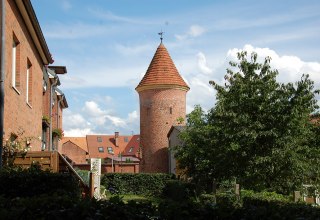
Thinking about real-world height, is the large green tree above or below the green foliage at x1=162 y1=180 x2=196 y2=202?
above

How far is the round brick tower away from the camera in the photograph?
49781 millimetres

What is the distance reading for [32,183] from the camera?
9711mm

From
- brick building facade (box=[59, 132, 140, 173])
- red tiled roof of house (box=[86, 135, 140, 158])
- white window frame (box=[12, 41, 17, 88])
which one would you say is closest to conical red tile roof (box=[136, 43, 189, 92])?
white window frame (box=[12, 41, 17, 88])

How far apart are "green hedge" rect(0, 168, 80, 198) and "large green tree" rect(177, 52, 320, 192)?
27.2 ft

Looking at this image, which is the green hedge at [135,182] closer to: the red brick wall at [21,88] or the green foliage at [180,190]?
the green foliage at [180,190]

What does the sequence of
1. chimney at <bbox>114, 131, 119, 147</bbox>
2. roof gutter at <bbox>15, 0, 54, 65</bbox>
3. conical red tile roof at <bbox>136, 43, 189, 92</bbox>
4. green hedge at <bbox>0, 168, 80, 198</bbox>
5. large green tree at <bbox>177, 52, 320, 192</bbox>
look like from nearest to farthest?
1. green hedge at <bbox>0, 168, 80, 198</bbox>
2. roof gutter at <bbox>15, 0, 54, 65</bbox>
3. large green tree at <bbox>177, 52, 320, 192</bbox>
4. conical red tile roof at <bbox>136, 43, 189, 92</bbox>
5. chimney at <bbox>114, 131, 119, 147</bbox>

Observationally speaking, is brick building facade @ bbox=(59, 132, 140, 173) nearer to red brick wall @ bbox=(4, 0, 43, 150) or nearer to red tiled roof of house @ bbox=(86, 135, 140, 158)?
red tiled roof of house @ bbox=(86, 135, 140, 158)

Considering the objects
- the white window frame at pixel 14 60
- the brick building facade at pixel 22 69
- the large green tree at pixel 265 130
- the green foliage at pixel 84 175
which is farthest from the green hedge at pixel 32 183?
the green foliage at pixel 84 175

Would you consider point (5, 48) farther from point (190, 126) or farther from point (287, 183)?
point (190, 126)

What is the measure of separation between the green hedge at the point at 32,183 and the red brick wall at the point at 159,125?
39481mm

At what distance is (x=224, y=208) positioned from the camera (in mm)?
5004

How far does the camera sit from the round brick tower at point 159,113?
49.8 meters

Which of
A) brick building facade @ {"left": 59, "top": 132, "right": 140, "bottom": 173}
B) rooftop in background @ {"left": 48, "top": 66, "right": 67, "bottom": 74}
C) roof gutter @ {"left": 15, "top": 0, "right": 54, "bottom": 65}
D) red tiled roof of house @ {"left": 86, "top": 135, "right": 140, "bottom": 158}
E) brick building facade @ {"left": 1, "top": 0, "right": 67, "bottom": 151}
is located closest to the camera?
brick building facade @ {"left": 1, "top": 0, "right": 67, "bottom": 151}

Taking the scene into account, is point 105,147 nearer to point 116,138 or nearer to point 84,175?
point 116,138
